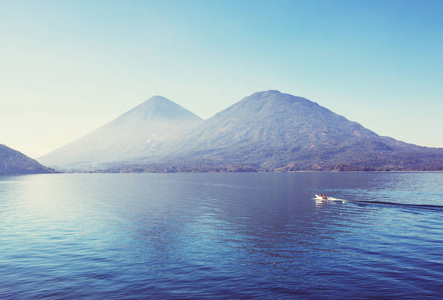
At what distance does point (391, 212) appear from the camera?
68750 mm

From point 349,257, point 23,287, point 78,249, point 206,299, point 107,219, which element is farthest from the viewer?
point 107,219

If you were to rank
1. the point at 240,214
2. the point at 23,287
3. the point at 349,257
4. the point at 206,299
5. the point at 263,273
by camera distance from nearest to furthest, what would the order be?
1. the point at 206,299
2. the point at 23,287
3. the point at 263,273
4. the point at 349,257
5. the point at 240,214

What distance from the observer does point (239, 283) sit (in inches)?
1110

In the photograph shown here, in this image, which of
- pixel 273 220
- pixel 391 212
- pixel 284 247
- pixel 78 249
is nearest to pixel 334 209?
pixel 391 212

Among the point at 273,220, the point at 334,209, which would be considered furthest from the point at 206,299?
the point at 334,209

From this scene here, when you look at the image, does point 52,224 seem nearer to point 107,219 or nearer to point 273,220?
point 107,219

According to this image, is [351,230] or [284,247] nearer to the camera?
[284,247]

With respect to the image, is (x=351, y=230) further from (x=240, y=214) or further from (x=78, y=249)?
(x=78, y=249)

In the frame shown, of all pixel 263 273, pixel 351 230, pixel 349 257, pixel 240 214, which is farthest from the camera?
pixel 240 214

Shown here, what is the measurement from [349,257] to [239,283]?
48.9 ft

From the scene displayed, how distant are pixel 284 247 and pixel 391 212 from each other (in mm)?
40585

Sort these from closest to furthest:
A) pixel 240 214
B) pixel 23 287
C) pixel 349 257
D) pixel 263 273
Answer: pixel 23 287, pixel 263 273, pixel 349 257, pixel 240 214

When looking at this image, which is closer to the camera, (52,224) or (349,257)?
(349,257)

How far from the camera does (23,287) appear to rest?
27.6 metres
